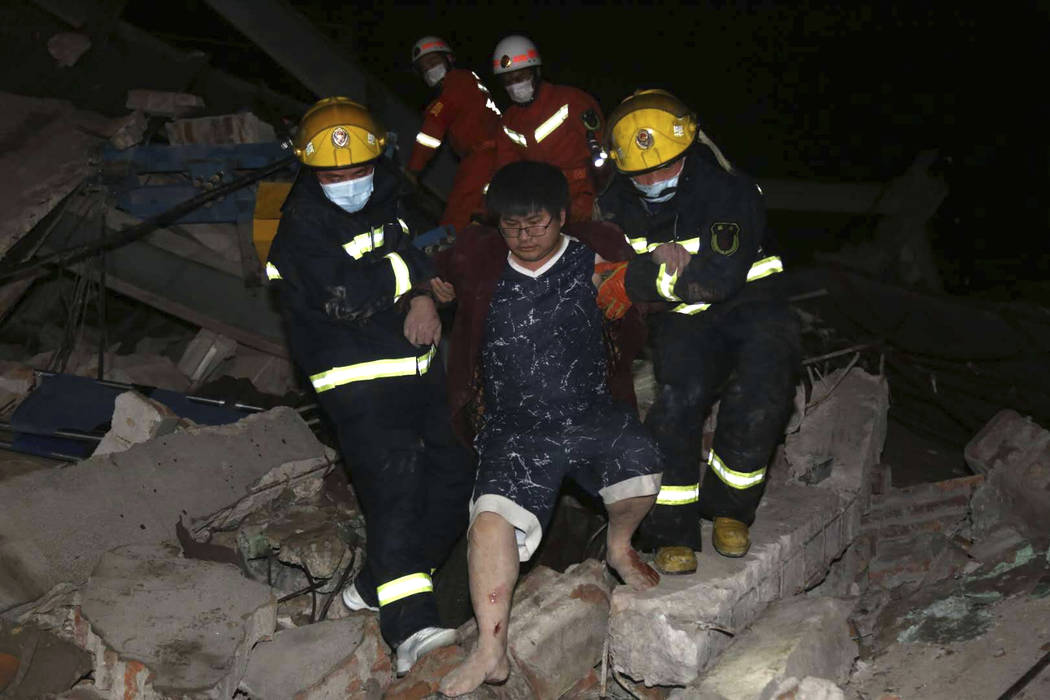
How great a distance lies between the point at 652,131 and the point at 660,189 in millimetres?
251

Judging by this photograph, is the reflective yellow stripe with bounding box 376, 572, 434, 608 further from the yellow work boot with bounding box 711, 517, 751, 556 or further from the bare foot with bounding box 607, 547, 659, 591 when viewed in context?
the yellow work boot with bounding box 711, 517, 751, 556

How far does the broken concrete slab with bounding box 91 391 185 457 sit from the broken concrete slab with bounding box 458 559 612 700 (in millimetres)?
2028

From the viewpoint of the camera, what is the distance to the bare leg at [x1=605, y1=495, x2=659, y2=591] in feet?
12.1

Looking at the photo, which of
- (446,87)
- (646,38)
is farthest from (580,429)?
(646,38)

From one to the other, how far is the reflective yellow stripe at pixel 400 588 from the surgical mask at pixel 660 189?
71.3 inches

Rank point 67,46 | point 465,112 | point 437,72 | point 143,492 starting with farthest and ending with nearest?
point 67,46 → point 437,72 → point 465,112 → point 143,492

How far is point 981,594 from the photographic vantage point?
429 centimetres

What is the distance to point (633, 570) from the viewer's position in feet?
12.3

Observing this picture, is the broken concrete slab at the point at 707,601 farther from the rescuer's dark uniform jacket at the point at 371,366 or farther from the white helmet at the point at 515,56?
the white helmet at the point at 515,56

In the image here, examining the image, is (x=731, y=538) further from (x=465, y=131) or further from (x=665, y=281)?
(x=465, y=131)

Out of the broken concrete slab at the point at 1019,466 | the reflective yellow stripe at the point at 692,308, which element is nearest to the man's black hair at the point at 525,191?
the reflective yellow stripe at the point at 692,308

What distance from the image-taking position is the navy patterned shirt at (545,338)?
372 centimetres


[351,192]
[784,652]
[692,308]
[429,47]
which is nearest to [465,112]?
[429,47]

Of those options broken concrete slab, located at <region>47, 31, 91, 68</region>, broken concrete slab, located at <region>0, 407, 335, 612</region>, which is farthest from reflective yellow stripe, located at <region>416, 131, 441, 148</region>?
broken concrete slab, located at <region>47, 31, 91, 68</region>
